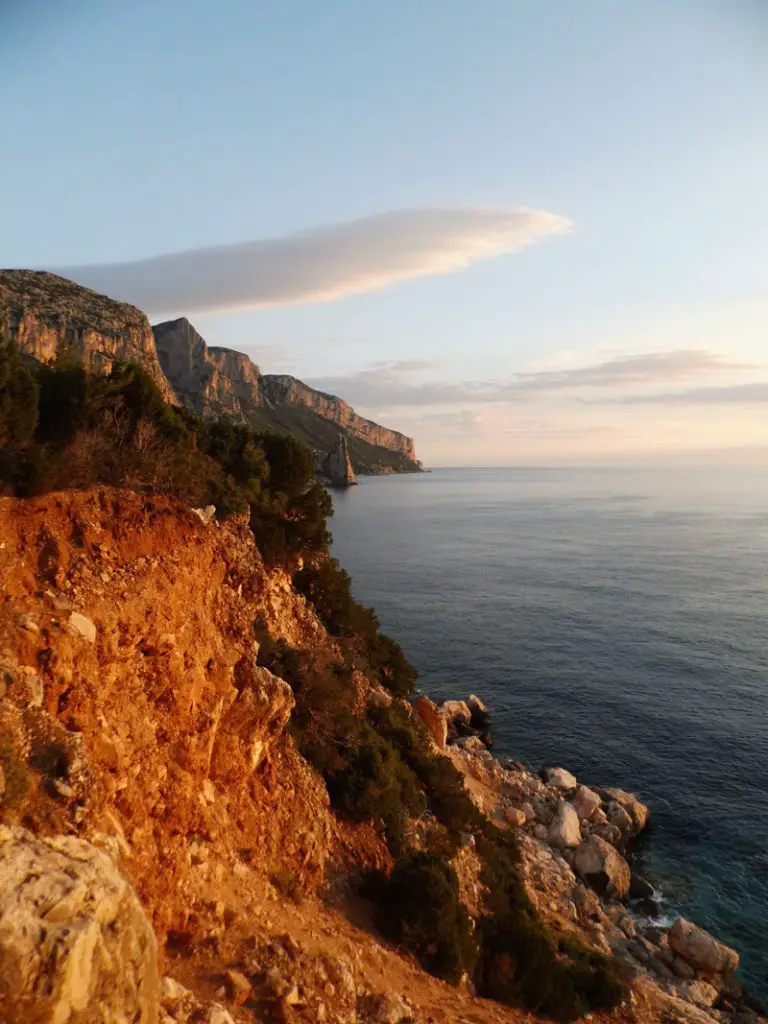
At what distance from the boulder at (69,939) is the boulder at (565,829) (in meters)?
22.0

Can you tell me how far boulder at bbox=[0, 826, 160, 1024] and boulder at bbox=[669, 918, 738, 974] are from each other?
1995cm

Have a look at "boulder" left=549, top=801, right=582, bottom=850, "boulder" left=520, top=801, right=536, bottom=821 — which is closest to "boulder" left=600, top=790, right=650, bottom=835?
"boulder" left=549, top=801, right=582, bottom=850

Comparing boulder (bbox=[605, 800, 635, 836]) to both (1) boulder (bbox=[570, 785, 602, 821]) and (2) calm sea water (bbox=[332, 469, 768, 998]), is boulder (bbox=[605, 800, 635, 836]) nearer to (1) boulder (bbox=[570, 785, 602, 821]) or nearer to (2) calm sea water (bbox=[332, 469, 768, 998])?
(1) boulder (bbox=[570, 785, 602, 821])

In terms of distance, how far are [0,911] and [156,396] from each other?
15.1m

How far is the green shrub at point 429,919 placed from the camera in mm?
14773

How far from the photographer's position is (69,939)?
632 cm

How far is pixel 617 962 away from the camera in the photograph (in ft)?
59.1

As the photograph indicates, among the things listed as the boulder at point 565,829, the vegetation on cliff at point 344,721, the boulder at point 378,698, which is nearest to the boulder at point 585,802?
the boulder at point 565,829

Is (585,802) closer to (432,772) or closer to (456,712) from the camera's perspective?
(456,712)

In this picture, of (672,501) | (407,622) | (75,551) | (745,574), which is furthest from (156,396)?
(672,501)

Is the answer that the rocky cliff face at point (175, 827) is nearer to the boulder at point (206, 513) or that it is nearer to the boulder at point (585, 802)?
the boulder at point (206, 513)

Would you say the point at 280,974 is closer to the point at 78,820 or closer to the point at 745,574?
the point at 78,820

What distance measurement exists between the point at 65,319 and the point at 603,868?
370ft

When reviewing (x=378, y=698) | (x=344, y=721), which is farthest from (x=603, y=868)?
(x=344, y=721)
